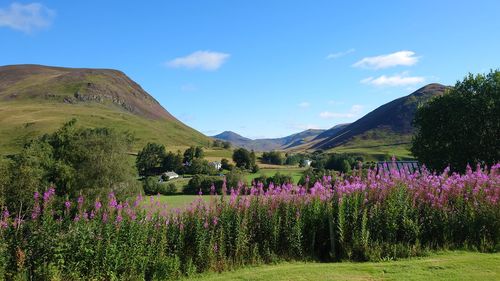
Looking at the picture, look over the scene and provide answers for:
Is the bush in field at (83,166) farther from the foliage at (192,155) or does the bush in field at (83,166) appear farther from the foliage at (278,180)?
the foliage at (192,155)

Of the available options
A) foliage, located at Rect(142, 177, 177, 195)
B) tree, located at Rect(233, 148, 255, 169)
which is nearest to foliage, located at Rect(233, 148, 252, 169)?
tree, located at Rect(233, 148, 255, 169)

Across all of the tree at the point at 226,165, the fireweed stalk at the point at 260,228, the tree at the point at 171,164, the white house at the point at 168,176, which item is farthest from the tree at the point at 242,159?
the fireweed stalk at the point at 260,228

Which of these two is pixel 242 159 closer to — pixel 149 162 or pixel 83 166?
pixel 149 162

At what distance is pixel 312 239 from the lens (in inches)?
444

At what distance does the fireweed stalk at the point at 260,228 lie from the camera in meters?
9.00

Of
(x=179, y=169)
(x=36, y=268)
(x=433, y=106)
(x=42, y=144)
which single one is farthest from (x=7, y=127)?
(x=36, y=268)

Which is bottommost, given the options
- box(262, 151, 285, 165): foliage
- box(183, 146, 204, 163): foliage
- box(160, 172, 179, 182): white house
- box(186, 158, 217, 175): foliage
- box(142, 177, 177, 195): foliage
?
box(142, 177, 177, 195): foliage

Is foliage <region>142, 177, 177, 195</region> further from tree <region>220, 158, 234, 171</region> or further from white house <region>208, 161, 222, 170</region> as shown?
tree <region>220, 158, 234, 171</region>

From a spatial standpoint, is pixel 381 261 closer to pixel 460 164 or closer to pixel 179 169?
pixel 460 164

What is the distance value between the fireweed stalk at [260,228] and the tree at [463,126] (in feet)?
77.1

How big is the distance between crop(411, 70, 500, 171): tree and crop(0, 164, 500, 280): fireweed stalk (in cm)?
2350

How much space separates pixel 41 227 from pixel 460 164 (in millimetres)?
32889

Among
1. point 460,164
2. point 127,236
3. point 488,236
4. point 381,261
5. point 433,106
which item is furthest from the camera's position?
point 433,106

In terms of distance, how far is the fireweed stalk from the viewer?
900cm
